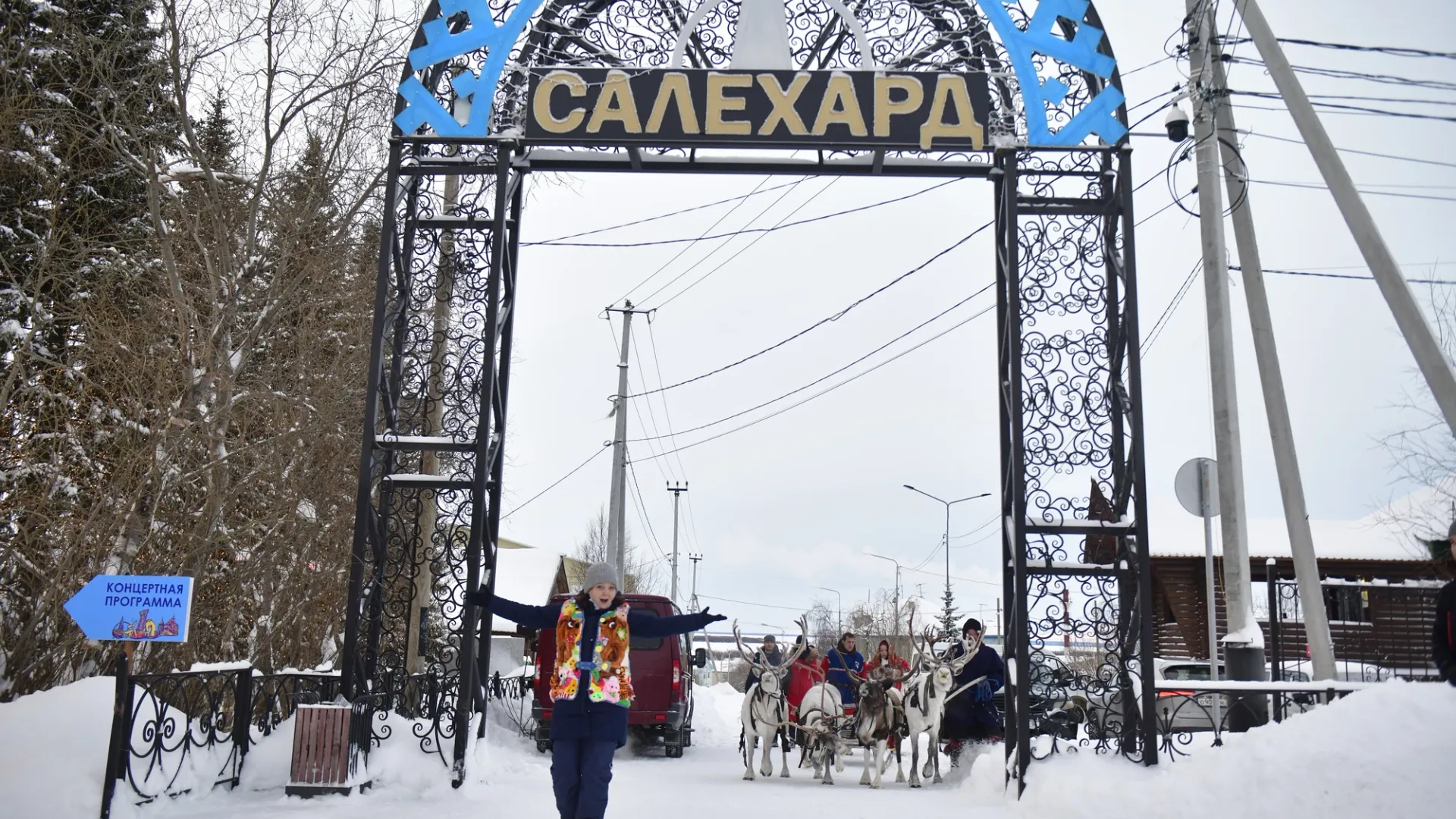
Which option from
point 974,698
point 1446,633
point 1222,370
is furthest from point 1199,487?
point 1446,633

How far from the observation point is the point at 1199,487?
1198cm

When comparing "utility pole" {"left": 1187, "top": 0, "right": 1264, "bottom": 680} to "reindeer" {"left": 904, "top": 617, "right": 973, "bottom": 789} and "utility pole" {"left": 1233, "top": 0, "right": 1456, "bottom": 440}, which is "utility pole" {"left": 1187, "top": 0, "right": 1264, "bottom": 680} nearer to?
"utility pole" {"left": 1233, "top": 0, "right": 1456, "bottom": 440}

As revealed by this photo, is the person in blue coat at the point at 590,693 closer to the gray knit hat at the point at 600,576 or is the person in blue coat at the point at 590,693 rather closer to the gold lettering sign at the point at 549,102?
the gray knit hat at the point at 600,576

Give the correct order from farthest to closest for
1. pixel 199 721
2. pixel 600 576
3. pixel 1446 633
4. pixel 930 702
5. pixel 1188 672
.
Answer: pixel 1188 672 → pixel 930 702 → pixel 199 721 → pixel 600 576 → pixel 1446 633

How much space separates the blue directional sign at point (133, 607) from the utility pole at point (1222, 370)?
9942mm

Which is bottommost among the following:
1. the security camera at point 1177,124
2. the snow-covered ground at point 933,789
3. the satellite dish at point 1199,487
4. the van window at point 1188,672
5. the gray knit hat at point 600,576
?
the snow-covered ground at point 933,789

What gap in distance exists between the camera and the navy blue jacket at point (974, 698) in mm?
13242

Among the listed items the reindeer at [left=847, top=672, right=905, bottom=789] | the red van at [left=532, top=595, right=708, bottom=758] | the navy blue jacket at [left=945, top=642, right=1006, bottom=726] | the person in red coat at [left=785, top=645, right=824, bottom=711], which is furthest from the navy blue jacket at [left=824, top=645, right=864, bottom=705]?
the red van at [left=532, top=595, right=708, bottom=758]

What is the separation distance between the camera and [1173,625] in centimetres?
3325

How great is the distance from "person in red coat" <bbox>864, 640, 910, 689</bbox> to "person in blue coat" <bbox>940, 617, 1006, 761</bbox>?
0.64 meters

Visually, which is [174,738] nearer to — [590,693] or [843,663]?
[590,693]

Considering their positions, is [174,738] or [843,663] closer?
[174,738]

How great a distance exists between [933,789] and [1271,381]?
5.91 meters

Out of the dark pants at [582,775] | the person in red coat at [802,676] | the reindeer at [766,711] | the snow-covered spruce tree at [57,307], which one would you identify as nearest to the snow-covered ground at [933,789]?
the reindeer at [766,711]
